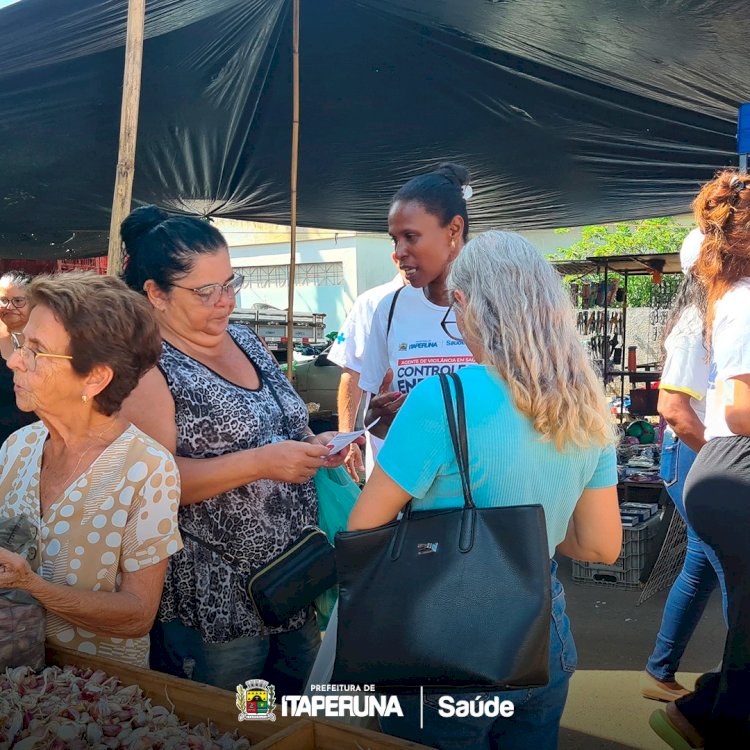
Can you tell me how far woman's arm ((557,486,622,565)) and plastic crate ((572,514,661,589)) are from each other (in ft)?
10.7

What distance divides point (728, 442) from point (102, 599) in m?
1.84

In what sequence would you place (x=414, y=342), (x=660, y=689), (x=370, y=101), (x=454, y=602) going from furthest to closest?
(x=370, y=101), (x=660, y=689), (x=414, y=342), (x=454, y=602)

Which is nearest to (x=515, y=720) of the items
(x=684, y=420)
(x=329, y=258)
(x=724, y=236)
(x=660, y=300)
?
(x=684, y=420)

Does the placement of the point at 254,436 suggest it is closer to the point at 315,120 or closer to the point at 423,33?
the point at 423,33

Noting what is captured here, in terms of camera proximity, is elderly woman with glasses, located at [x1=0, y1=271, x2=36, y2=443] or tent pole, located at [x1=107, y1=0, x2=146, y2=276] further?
elderly woman with glasses, located at [x1=0, y1=271, x2=36, y2=443]

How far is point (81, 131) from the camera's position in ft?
18.4

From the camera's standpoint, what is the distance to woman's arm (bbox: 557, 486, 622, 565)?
1.77 m

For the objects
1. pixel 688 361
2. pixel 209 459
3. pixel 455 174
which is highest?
pixel 455 174

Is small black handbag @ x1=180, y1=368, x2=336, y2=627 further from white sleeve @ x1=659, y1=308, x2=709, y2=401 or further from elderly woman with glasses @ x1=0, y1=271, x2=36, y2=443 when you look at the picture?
elderly woman with glasses @ x1=0, y1=271, x2=36, y2=443

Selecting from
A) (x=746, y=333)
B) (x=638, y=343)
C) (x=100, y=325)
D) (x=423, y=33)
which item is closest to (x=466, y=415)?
(x=100, y=325)

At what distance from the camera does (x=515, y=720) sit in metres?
1.71

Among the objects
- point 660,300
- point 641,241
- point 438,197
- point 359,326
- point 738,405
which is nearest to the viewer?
point 738,405

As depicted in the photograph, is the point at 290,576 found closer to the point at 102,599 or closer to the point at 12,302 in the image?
the point at 102,599

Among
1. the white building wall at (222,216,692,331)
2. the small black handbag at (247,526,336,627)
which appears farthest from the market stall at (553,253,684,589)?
the white building wall at (222,216,692,331)
